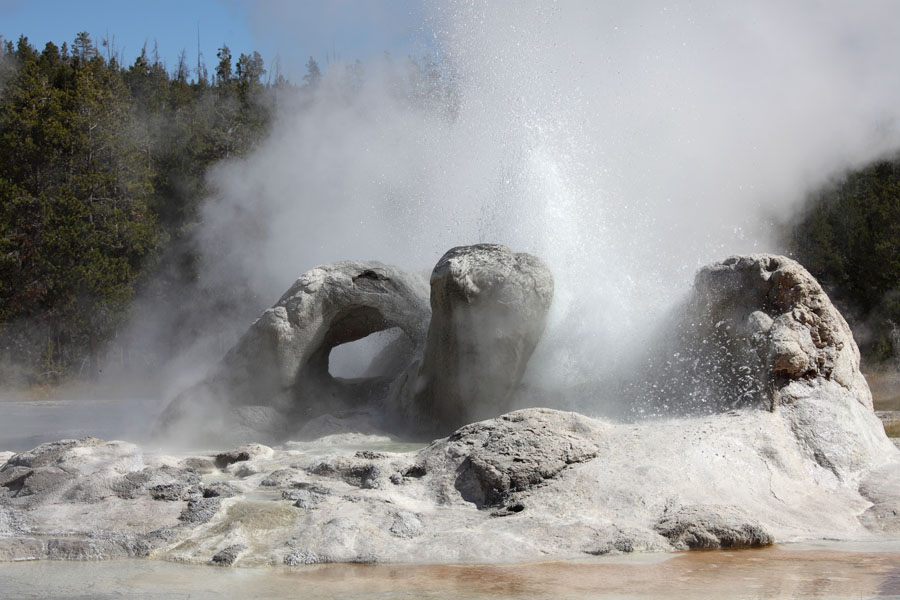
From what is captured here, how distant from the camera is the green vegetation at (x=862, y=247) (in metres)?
17.7

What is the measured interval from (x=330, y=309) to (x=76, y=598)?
14.6 ft

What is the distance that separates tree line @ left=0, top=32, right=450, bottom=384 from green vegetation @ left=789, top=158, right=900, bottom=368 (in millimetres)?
8285

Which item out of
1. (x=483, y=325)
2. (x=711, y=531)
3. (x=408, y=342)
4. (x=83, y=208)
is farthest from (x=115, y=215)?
(x=711, y=531)

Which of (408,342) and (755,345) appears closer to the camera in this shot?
(755,345)

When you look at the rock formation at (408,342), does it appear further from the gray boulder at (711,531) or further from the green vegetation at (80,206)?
the green vegetation at (80,206)

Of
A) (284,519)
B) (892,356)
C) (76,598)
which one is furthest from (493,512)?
(892,356)

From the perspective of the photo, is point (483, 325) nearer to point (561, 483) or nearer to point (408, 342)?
point (408, 342)

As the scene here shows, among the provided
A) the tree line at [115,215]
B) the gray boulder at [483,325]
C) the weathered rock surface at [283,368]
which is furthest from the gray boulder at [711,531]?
the tree line at [115,215]

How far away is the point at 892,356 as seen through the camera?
1700cm

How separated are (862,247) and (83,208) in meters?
14.3

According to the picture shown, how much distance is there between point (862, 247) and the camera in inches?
734

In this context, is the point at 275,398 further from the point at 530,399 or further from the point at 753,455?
the point at 753,455

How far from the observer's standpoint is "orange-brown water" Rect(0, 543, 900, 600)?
3.09 meters

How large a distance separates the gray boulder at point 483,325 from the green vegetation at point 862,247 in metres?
12.2
